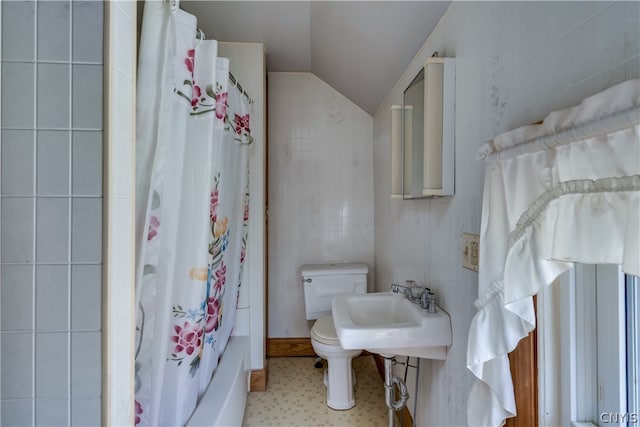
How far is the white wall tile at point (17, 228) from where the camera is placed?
58 centimetres

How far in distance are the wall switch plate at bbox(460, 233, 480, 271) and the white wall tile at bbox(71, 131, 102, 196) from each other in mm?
1063

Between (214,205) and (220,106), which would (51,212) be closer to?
(214,205)

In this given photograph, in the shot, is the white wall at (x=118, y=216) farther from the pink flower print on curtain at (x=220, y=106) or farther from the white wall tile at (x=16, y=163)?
the pink flower print on curtain at (x=220, y=106)

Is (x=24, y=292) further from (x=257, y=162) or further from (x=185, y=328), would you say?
(x=257, y=162)

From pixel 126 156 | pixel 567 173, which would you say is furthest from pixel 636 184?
pixel 126 156

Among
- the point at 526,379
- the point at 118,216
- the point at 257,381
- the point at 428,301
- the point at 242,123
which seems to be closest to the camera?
the point at 118,216

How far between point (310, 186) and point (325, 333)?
4.16 feet

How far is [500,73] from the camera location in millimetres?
896

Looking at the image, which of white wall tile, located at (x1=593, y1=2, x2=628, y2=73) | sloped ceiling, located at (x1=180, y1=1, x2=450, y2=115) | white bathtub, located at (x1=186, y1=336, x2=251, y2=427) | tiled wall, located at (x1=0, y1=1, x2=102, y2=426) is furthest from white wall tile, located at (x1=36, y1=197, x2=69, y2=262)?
sloped ceiling, located at (x1=180, y1=1, x2=450, y2=115)

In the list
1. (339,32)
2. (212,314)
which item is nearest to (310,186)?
(339,32)

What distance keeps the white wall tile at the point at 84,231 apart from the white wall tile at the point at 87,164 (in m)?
0.02

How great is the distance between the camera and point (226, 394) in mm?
1345

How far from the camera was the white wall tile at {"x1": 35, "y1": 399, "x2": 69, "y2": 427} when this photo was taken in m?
0.58

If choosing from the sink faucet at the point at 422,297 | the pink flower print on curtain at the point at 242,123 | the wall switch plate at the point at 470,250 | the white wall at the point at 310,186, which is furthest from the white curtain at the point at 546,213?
the white wall at the point at 310,186
